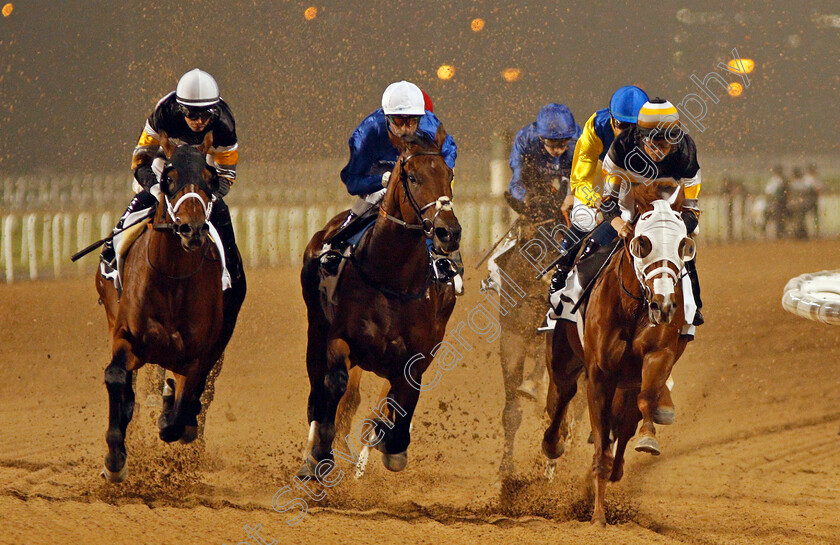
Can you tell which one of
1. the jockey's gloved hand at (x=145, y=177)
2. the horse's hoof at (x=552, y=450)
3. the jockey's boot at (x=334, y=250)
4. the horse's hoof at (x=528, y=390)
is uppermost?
the jockey's gloved hand at (x=145, y=177)

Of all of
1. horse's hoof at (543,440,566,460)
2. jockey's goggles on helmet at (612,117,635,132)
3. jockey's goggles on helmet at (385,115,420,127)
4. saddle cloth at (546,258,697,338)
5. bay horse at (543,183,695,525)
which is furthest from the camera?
horse's hoof at (543,440,566,460)

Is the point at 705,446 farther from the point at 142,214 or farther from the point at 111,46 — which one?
the point at 111,46

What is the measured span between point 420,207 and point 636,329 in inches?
57.8

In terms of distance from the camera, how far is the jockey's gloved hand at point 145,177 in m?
6.39

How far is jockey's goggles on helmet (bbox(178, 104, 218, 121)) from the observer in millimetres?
6228

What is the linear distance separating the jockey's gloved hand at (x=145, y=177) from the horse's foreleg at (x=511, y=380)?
303cm

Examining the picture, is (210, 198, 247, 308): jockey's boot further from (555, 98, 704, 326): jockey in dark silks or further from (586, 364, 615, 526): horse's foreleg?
(555, 98, 704, 326): jockey in dark silks

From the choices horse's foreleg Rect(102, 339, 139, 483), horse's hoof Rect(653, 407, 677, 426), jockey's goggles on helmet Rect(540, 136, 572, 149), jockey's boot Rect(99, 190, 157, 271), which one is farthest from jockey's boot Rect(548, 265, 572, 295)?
horse's foreleg Rect(102, 339, 139, 483)

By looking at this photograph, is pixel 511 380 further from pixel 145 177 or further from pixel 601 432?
pixel 145 177

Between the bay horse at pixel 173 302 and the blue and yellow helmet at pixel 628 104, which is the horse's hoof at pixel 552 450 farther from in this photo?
the bay horse at pixel 173 302

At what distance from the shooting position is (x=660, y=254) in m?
5.45

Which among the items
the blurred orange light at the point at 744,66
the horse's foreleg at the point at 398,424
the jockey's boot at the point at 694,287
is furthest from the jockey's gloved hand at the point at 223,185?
the blurred orange light at the point at 744,66

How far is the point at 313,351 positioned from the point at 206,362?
0.79 metres

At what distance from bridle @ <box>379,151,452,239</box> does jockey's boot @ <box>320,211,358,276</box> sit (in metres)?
0.51
